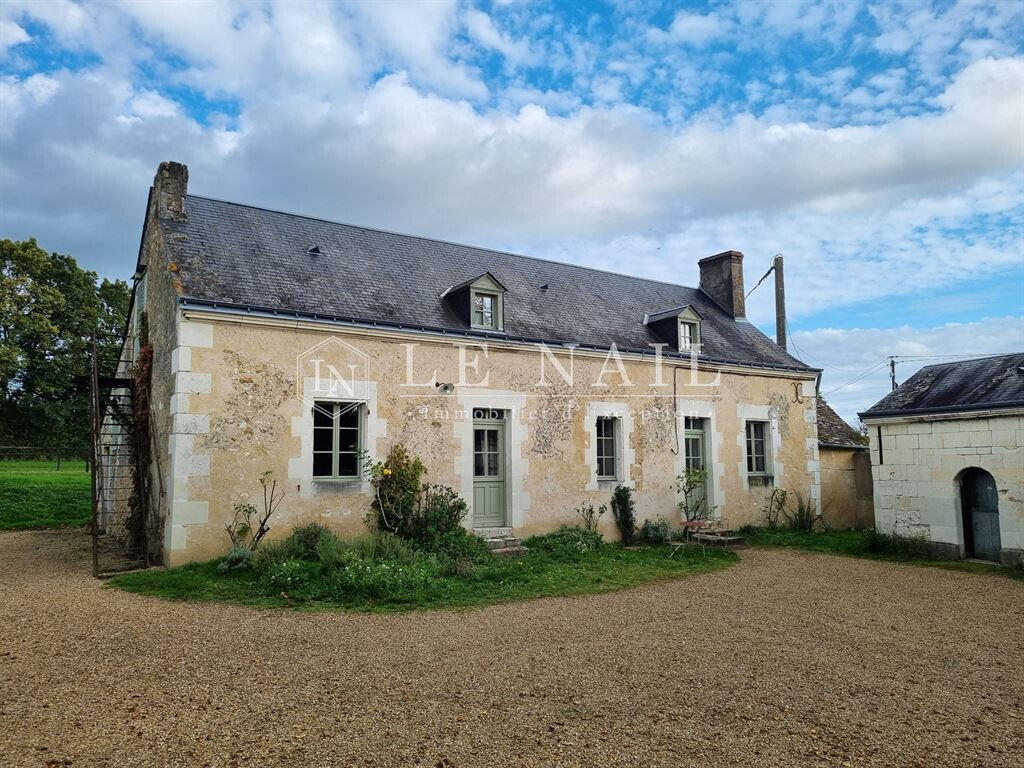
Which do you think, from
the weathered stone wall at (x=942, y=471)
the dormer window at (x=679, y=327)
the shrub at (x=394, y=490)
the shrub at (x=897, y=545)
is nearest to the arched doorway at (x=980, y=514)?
the weathered stone wall at (x=942, y=471)

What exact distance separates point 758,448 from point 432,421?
7739 millimetres

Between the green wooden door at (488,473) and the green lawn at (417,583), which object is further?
the green wooden door at (488,473)

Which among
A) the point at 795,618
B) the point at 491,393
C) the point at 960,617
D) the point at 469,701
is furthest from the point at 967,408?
the point at 469,701

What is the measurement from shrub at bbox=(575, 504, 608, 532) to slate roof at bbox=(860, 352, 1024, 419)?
4836mm

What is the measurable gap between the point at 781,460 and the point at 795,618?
828cm

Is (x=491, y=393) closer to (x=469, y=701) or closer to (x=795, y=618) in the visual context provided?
(x=795, y=618)

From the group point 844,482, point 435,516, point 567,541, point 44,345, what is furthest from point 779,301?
point 44,345

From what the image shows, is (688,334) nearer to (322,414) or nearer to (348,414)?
(348,414)

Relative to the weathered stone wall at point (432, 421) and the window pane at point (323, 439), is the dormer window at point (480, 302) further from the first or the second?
the window pane at point (323, 439)

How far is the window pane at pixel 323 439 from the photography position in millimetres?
9875

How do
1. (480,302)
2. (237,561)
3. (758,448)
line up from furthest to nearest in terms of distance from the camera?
1. (758,448)
2. (480,302)
3. (237,561)

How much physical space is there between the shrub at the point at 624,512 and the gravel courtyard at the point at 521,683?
4.21 meters

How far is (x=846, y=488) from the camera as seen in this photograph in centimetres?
1567

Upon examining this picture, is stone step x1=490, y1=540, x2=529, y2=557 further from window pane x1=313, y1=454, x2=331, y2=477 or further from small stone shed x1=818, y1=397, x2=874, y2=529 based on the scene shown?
small stone shed x1=818, y1=397, x2=874, y2=529
